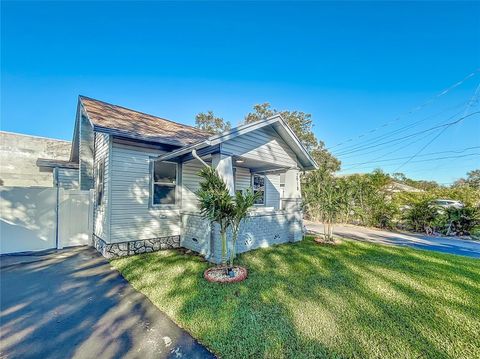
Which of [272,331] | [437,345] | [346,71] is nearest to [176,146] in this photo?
[272,331]

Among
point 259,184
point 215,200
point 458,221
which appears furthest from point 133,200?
point 458,221

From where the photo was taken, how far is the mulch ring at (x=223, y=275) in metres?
4.69

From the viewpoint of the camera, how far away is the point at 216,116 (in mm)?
26844

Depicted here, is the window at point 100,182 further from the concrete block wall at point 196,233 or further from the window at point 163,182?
the concrete block wall at point 196,233

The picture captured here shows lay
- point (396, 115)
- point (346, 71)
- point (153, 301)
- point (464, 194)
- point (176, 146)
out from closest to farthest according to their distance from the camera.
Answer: point (153, 301)
point (176, 146)
point (464, 194)
point (346, 71)
point (396, 115)

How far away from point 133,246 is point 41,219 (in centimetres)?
346

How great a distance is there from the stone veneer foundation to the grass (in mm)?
564

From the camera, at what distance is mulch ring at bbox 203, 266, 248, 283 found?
4.69 metres

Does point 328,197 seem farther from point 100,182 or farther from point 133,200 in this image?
point 100,182

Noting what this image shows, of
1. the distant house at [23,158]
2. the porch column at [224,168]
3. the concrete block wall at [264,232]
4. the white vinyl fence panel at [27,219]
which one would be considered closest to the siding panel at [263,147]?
the porch column at [224,168]

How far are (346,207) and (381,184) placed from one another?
6.83m

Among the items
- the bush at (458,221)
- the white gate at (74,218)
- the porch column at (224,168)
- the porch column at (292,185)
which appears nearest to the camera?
the porch column at (224,168)

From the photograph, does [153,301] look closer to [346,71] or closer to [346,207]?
[346,207]

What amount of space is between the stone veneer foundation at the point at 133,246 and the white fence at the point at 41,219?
0.85 metres
